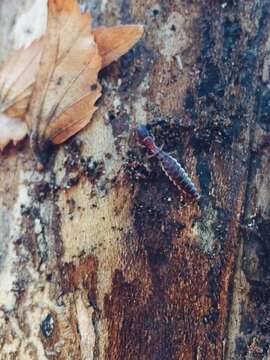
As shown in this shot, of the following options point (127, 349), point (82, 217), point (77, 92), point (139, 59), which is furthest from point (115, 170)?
point (127, 349)

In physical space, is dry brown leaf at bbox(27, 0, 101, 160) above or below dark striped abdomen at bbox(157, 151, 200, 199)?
above

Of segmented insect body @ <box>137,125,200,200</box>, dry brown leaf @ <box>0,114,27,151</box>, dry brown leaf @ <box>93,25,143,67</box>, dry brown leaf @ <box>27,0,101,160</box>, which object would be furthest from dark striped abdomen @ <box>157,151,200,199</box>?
dry brown leaf @ <box>0,114,27,151</box>

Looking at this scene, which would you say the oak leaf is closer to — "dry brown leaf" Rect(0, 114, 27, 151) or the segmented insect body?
"dry brown leaf" Rect(0, 114, 27, 151)

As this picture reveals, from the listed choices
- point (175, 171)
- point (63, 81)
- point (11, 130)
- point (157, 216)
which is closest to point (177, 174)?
point (175, 171)

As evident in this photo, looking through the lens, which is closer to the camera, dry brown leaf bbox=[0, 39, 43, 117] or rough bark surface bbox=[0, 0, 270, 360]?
rough bark surface bbox=[0, 0, 270, 360]

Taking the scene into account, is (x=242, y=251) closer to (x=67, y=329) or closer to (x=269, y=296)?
(x=269, y=296)

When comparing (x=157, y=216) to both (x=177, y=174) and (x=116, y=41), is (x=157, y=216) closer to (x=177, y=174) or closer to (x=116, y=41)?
(x=177, y=174)
